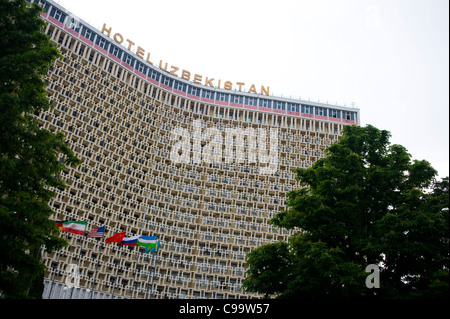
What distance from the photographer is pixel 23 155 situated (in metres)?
18.1

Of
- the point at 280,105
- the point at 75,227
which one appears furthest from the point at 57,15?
the point at 280,105

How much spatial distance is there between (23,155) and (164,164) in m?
57.9

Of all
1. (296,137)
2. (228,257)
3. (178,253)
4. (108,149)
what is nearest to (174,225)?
A: (178,253)

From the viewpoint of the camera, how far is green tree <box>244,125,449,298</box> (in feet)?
65.0

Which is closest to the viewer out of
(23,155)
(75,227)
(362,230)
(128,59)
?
(23,155)

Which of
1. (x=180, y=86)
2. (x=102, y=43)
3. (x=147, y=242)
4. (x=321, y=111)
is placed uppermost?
(x=102, y=43)

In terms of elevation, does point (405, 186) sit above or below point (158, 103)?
below

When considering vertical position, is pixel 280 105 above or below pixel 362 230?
above

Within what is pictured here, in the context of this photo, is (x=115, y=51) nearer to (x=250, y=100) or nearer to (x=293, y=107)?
(x=250, y=100)

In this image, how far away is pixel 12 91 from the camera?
736 inches

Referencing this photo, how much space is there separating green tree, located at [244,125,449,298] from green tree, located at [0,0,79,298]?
41.5 feet

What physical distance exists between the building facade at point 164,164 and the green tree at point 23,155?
4152 centimetres
